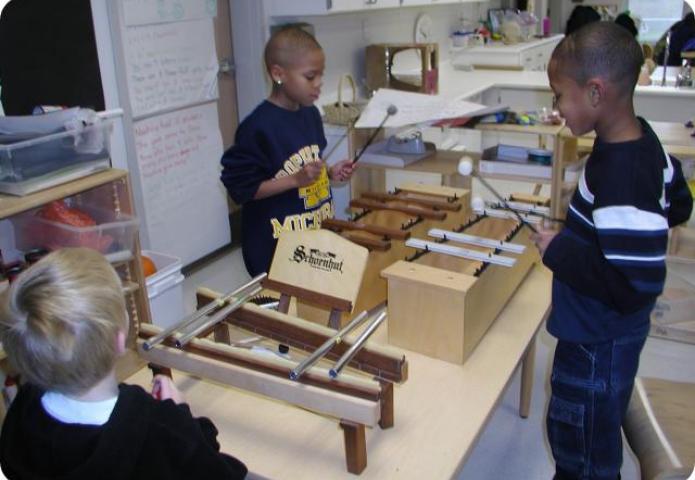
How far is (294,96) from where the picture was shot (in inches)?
73.2

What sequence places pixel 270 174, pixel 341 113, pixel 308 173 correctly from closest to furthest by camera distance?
pixel 308 173 < pixel 270 174 < pixel 341 113

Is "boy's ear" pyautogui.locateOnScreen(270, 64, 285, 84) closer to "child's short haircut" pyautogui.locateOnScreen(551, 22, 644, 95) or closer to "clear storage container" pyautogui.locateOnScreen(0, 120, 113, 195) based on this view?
"clear storage container" pyautogui.locateOnScreen(0, 120, 113, 195)

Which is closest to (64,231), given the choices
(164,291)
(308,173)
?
(164,291)

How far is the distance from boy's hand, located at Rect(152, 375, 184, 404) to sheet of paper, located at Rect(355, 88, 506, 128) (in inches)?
41.5

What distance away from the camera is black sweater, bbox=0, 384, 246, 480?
0.90m

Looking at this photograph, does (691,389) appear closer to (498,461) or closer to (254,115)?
(498,461)

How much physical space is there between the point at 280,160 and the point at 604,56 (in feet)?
3.20

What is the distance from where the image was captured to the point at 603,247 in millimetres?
1130

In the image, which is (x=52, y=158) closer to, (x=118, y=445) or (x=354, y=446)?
(x=118, y=445)

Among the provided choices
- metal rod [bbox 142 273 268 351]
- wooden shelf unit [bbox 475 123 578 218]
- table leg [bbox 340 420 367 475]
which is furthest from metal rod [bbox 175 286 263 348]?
wooden shelf unit [bbox 475 123 578 218]

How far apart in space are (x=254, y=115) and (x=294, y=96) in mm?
128

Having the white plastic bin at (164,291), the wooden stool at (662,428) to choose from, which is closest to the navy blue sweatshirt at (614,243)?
the wooden stool at (662,428)

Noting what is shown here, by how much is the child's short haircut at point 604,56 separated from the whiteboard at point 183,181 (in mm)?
2241

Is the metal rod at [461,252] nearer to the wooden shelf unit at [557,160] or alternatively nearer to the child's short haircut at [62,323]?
the wooden shelf unit at [557,160]
